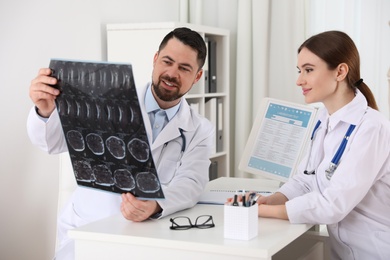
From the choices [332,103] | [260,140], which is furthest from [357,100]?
[260,140]

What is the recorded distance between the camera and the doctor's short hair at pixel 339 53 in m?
2.03

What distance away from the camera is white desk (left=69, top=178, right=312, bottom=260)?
62.7 inches

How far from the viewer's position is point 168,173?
2102 millimetres

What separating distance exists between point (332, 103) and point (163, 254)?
0.77 m

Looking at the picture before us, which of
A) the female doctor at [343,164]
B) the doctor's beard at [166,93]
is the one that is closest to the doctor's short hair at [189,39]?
the doctor's beard at [166,93]

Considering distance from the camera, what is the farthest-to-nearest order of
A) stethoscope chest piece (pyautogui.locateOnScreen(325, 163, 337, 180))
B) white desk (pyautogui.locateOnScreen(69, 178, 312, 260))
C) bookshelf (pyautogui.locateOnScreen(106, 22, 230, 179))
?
bookshelf (pyautogui.locateOnScreen(106, 22, 230, 179)) → stethoscope chest piece (pyautogui.locateOnScreen(325, 163, 337, 180)) → white desk (pyautogui.locateOnScreen(69, 178, 312, 260))

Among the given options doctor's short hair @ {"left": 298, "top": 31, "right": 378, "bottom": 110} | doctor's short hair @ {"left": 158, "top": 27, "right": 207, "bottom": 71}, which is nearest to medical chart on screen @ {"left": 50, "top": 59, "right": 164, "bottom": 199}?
doctor's short hair @ {"left": 158, "top": 27, "right": 207, "bottom": 71}

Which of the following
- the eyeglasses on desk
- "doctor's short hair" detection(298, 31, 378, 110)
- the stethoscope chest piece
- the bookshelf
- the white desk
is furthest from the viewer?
the bookshelf

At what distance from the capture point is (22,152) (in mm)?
3043

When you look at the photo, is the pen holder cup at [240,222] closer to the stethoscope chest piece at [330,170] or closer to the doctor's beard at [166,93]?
the stethoscope chest piece at [330,170]

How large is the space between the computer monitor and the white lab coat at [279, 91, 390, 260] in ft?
1.48

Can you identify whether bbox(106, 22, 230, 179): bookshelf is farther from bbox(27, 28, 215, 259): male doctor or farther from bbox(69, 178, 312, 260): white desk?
bbox(69, 178, 312, 260): white desk

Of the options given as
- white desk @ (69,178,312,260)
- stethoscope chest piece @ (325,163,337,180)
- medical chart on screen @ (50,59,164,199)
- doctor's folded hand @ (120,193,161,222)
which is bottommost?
→ white desk @ (69,178,312,260)

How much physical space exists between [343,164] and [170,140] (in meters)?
0.56
